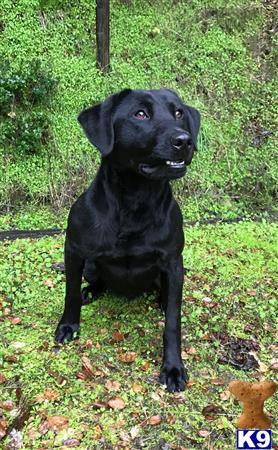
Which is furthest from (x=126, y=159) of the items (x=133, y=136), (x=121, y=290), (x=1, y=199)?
(x=1, y=199)

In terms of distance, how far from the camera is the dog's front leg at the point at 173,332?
9.78 ft

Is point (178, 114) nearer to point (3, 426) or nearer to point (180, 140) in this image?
point (180, 140)

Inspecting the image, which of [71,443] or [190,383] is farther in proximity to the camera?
[190,383]

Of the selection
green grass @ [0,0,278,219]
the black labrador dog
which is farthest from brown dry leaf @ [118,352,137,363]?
green grass @ [0,0,278,219]

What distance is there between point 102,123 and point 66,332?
1385 mm

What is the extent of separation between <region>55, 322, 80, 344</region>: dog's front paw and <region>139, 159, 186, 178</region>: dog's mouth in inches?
48.2

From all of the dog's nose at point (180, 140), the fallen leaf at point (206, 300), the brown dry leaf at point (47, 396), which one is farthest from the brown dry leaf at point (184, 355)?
the dog's nose at point (180, 140)

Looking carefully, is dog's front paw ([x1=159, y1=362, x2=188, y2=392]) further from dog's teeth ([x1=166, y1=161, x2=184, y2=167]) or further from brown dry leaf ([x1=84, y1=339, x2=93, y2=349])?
dog's teeth ([x1=166, y1=161, x2=184, y2=167])

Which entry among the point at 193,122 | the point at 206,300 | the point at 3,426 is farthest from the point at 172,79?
the point at 3,426

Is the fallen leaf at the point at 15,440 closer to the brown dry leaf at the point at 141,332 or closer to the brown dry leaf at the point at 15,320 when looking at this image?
the brown dry leaf at the point at 15,320

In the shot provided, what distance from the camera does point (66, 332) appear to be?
3.31m

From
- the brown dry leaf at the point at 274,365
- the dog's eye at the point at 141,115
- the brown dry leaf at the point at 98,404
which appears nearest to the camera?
the dog's eye at the point at 141,115

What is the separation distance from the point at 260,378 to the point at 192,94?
441 centimetres

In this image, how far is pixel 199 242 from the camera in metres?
4.88
